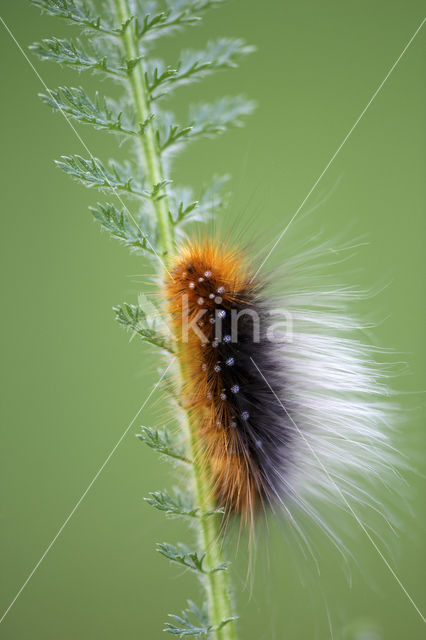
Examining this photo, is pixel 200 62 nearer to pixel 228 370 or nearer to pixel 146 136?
pixel 146 136

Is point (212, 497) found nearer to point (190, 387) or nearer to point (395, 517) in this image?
point (190, 387)

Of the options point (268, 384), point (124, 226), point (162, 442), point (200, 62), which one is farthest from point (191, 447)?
point (200, 62)

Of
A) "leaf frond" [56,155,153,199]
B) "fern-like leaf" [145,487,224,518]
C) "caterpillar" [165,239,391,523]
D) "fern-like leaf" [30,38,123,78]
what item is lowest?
"fern-like leaf" [145,487,224,518]

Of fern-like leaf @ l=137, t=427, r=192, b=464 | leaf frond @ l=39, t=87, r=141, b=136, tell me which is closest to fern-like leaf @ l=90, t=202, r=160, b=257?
leaf frond @ l=39, t=87, r=141, b=136

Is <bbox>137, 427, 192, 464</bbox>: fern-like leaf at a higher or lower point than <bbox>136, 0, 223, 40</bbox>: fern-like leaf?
lower

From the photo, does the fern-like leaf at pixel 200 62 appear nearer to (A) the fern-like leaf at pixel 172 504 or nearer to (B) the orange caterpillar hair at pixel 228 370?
(B) the orange caterpillar hair at pixel 228 370

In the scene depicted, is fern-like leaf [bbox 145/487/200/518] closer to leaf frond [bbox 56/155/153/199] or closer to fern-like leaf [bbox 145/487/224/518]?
fern-like leaf [bbox 145/487/224/518]

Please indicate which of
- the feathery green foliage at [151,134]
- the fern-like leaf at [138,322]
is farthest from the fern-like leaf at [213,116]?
the fern-like leaf at [138,322]

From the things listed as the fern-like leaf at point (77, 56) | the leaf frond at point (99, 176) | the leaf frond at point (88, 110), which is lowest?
the leaf frond at point (99, 176)
